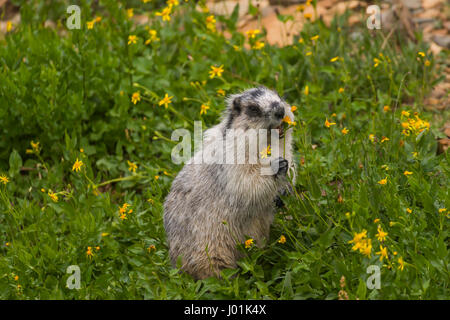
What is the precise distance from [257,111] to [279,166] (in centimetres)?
47

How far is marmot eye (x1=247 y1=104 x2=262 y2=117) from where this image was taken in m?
5.17

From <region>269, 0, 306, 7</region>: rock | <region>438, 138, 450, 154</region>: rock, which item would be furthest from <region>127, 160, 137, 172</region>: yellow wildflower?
<region>269, 0, 306, 7</region>: rock

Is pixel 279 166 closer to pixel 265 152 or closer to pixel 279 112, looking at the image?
pixel 265 152

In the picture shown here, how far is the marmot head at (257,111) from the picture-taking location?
5.10 metres

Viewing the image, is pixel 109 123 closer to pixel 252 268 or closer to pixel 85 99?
pixel 85 99

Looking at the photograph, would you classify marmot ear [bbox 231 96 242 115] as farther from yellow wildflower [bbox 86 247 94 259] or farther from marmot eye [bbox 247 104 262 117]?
yellow wildflower [bbox 86 247 94 259]

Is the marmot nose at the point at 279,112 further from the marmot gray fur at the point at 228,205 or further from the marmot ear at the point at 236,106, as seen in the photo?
the marmot ear at the point at 236,106

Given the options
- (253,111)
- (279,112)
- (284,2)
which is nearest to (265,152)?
(279,112)

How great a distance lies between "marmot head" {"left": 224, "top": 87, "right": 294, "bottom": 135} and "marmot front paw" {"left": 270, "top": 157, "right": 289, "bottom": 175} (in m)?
0.28

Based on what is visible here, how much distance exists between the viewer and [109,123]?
7.41m

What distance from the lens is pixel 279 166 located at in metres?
5.05

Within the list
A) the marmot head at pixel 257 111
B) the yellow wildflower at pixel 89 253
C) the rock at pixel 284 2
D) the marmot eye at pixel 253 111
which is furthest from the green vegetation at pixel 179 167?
the rock at pixel 284 2
